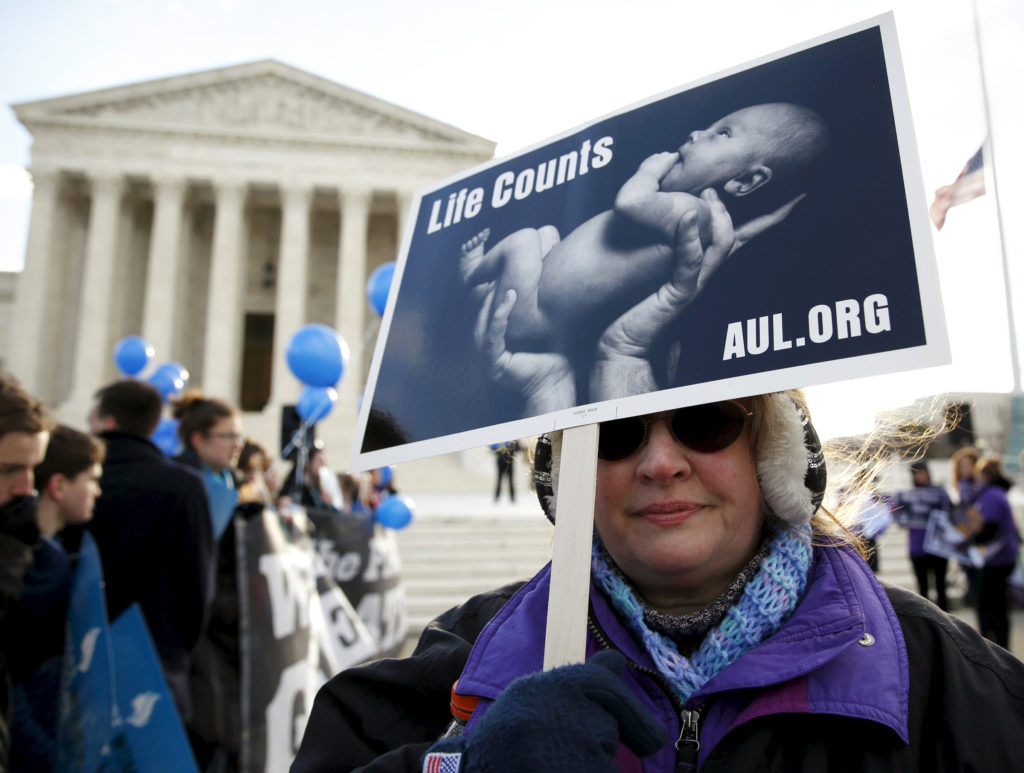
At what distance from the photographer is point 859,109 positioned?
1.34 m

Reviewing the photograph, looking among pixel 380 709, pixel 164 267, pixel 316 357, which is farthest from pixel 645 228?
pixel 164 267

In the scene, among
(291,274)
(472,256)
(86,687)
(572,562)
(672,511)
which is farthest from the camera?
(291,274)

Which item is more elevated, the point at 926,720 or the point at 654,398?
the point at 654,398

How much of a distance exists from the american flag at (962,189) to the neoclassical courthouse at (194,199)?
2916 cm

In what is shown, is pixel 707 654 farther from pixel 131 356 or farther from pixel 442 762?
pixel 131 356

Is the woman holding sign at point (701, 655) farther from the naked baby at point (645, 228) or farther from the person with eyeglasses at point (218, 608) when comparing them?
the person with eyeglasses at point (218, 608)

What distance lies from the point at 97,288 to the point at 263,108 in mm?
9902

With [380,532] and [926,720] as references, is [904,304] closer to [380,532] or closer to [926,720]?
[926,720]

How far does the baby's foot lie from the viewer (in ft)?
5.51

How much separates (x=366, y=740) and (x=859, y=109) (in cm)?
150

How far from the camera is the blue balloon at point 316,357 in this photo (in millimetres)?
8297

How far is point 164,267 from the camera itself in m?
30.7

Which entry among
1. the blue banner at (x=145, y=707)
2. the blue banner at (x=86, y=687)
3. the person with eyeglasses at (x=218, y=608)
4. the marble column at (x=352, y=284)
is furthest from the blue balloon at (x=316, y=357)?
the marble column at (x=352, y=284)

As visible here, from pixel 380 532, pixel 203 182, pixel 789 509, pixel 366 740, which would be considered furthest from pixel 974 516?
pixel 203 182
